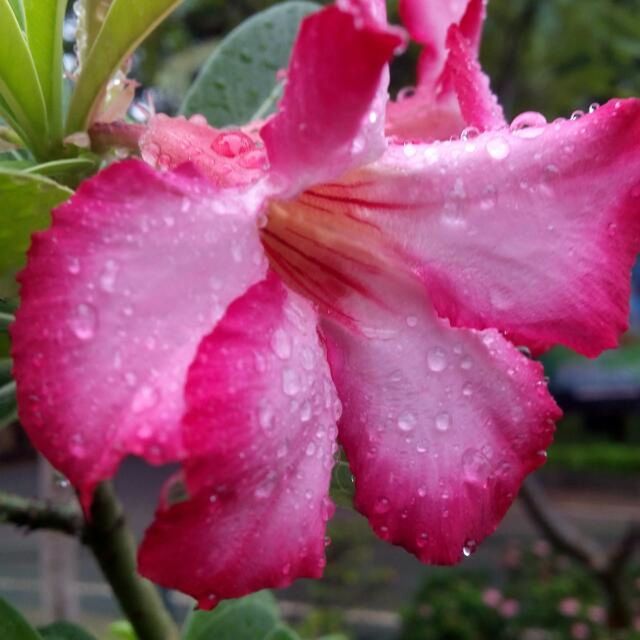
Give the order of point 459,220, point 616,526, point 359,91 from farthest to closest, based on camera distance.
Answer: point 616,526 < point 459,220 < point 359,91

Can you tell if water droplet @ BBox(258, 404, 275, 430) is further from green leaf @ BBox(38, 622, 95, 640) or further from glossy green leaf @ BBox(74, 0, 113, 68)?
green leaf @ BBox(38, 622, 95, 640)

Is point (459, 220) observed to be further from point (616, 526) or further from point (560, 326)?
point (616, 526)

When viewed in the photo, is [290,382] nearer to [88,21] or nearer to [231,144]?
[231,144]

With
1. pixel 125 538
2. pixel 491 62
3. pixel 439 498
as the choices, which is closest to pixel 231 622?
pixel 125 538

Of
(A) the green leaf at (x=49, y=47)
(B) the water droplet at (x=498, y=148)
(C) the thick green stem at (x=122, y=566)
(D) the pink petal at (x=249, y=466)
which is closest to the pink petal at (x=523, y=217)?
(B) the water droplet at (x=498, y=148)

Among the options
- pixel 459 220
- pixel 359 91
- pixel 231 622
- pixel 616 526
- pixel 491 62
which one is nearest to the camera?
pixel 359 91

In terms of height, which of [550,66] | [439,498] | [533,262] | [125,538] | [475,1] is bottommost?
[550,66]

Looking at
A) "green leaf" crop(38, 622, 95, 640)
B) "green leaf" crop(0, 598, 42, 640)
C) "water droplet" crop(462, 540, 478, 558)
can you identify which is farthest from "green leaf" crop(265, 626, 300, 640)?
"water droplet" crop(462, 540, 478, 558)
